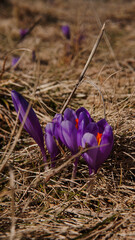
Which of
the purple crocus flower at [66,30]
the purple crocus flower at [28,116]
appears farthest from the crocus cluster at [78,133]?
the purple crocus flower at [66,30]

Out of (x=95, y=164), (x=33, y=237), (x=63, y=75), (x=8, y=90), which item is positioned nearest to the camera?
(x=33, y=237)

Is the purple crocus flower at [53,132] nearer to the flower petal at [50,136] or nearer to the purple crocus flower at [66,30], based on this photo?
the flower petal at [50,136]

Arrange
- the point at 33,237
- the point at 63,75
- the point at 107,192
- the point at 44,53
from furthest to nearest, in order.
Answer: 1. the point at 44,53
2. the point at 63,75
3. the point at 107,192
4. the point at 33,237

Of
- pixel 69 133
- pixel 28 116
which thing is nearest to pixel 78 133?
pixel 69 133

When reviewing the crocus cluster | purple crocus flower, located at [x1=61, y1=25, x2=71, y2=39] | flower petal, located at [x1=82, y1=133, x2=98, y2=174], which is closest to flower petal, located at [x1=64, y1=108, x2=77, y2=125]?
the crocus cluster

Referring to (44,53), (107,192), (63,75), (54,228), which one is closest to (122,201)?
(107,192)

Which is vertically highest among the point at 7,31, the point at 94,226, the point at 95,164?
the point at 7,31

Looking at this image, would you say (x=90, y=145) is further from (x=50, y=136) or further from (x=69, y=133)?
(x=50, y=136)

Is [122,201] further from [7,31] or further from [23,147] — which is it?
[7,31]
